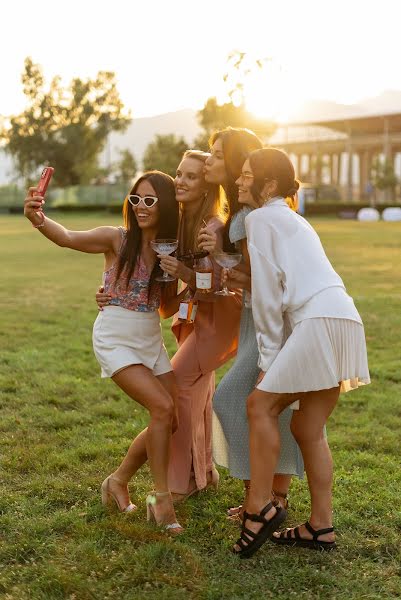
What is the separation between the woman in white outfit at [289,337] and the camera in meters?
3.91

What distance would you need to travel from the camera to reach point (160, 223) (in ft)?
15.0

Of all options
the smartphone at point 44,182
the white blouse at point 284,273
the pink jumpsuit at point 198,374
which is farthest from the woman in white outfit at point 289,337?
the smartphone at point 44,182

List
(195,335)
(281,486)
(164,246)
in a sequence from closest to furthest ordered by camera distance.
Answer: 1. (164,246)
2. (281,486)
3. (195,335)

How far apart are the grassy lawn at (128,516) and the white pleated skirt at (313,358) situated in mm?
864

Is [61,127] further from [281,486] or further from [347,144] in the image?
[281,486]

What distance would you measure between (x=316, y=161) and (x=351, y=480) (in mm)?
93411

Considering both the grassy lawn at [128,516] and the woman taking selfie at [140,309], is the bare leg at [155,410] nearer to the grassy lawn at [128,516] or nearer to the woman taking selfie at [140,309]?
the woman taking selfie at [140,309]

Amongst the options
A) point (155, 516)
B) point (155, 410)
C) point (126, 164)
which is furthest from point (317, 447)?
point (126, 164)

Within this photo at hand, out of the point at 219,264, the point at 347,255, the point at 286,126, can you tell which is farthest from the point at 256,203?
the point at 286,126

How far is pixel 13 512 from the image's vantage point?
471 centimetres

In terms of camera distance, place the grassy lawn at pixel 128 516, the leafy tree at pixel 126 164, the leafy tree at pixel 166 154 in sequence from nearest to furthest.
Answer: the grassy lawn at pixel 128 516 < the leafy tree at pixel 166 154 < the leafy tree at pixel 126 164

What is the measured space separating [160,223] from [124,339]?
2.11ft

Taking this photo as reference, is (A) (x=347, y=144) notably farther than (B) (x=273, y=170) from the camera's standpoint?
Yes

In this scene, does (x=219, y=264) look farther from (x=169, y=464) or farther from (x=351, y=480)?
(x=351, y=480)
